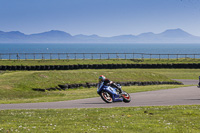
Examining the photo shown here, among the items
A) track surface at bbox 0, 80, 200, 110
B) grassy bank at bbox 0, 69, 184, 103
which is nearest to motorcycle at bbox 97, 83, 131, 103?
track surface at bbox 0, 80, 200, 110

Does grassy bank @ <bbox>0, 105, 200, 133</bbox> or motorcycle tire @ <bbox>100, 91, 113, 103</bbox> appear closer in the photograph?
grassy bank @ <bbox>0, 105, 200, 133</bbox>

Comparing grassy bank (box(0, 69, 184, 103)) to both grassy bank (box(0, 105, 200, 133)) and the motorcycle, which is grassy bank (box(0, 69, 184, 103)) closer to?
the motorcycle

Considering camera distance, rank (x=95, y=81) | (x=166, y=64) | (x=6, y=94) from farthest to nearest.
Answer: (x=166, y=64), (x=95, y=81), (x=6, y=94)

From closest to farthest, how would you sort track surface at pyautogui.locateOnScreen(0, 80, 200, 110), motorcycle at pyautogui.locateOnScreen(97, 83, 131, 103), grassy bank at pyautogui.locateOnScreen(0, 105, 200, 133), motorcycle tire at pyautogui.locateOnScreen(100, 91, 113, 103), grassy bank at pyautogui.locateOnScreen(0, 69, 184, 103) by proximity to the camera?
1. grassy bank at pyautogui.locateOnScreen(0, 105, 200, 133)
2. track surface at pyautogui.locateOnScreen(0, 80, 200, 110)
3. motorcycle at pyautogui.locateOnScreen(97, 83, 131, 103)
4. motorcycle tire at pyautogui.locateOnScreen(100, 91, 113, 103)
5. grassy bank at pyautogui.locateOnScreen(0, 69, 184, 103)

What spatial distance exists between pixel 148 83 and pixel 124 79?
11.9 feet

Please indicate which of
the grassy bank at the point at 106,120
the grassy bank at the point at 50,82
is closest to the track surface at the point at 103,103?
the grassy bank at the point at 106,120

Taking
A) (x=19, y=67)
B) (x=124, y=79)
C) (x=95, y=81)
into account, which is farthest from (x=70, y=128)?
(x=19, y=67)

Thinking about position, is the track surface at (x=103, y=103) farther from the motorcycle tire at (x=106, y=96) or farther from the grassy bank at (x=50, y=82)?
the grassy bank at (x=50, y=82)

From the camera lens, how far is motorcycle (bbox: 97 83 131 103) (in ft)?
75.2

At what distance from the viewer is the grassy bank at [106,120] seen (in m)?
13.5

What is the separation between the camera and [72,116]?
16953 millimetres

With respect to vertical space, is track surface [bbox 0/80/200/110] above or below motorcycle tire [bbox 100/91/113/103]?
below

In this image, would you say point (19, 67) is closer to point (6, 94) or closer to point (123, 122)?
point (6, 94)

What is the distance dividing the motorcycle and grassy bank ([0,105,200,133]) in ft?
11.9
